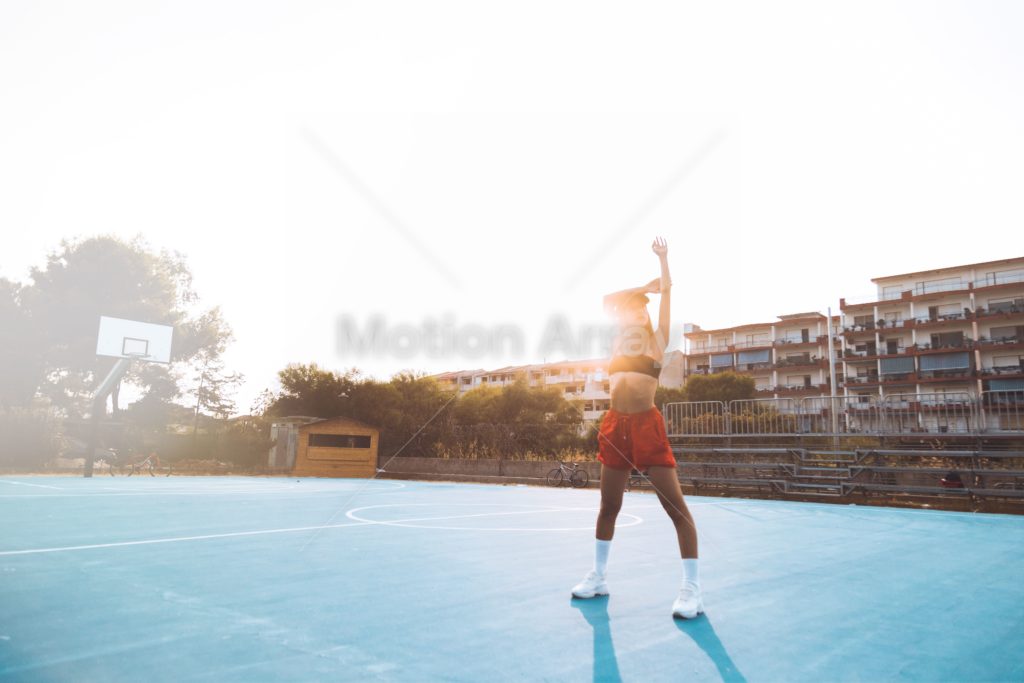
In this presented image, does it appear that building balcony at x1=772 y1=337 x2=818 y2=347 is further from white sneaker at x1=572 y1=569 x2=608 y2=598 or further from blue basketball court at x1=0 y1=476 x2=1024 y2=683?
white sneaker at x1=572 y1=569 x2=608 y2=598

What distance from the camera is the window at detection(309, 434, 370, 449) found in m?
24.2

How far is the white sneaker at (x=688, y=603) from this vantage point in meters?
2.87

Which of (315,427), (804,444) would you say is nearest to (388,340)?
(804,444)

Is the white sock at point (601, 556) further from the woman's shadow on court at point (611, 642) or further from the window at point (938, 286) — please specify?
the window at point (938, 286)

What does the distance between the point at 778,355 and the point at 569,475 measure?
156 ft

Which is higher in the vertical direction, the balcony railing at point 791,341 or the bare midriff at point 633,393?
the balcony railing at point 791,341

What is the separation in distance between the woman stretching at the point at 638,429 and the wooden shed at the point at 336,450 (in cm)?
2234

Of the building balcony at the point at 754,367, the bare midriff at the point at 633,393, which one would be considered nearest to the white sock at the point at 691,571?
the bare midriff at the point at 633,393

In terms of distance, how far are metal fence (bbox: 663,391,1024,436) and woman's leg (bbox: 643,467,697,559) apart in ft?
34.7

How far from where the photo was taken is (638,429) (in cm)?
321

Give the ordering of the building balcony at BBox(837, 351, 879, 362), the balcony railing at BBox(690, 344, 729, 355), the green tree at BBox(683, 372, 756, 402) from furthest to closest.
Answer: the balcony railing at BBox(690, 344, 729, 355)
the building balcony at BBox(837, 351, 879, 362)
the green tree at BBox(683, 372, 756, 402)

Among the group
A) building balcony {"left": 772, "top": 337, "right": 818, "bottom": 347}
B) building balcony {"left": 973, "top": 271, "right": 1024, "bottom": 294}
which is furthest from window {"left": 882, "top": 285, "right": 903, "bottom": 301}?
building balcony {"left": 772, "top": 337, "right": 818, "bottom": 347}

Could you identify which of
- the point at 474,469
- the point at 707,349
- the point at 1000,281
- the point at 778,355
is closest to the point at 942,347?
the point at 1000,281

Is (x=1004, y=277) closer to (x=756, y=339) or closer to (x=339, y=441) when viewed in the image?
(x=756, y=339)
